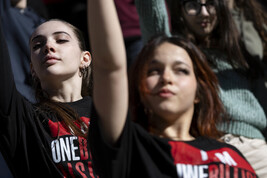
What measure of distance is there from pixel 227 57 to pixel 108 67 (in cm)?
169

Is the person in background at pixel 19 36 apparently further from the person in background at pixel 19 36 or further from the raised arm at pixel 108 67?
the raised arm at pixel 108 67

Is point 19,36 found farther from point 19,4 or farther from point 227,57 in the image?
point 227,57

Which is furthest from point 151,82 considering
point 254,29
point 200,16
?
point 254,29

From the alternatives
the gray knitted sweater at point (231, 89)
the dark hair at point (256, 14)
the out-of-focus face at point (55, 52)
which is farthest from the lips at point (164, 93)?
the dark hair at point (256, 14)

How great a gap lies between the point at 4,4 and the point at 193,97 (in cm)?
171

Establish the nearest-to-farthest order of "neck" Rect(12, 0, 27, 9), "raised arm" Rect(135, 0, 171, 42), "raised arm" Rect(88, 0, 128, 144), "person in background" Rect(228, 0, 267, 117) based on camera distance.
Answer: "raised arm" Rect(88, 0, 128, 144)
"raised arm" Rect(135, 0, 171, 42)
"person in background" Rect(228, 0, 267, 117)
"neck" Rect(12, 0, 27, 9)

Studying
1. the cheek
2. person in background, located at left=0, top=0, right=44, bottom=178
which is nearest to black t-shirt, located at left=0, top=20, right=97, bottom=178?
the cheek

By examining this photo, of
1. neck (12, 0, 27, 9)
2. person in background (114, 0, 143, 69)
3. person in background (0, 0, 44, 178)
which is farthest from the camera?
person in background (114, 0, 143, 69)

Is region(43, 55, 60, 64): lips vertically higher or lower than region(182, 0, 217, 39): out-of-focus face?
lower

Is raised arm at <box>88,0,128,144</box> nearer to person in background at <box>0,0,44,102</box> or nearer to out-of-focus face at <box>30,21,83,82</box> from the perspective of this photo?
out-of-focus face at <box>30,21,83,82</box>

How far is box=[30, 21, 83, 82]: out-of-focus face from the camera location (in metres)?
2.30

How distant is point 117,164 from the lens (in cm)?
156

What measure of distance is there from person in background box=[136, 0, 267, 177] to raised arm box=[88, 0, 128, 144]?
4.47 ft

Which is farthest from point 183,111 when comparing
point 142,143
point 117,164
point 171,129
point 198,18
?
point 198,18
